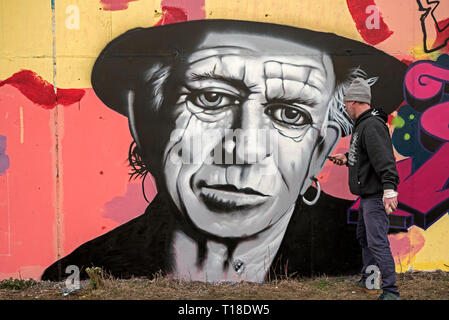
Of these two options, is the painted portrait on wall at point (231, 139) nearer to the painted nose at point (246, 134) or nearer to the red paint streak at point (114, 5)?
the painted nose at point (246, 134)

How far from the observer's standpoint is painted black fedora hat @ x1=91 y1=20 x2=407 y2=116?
424cm

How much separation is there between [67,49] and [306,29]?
7.81 feet

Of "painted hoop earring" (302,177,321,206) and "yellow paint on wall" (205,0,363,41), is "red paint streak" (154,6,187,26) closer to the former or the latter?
"yellow paint on wall" (205,0,363,41)

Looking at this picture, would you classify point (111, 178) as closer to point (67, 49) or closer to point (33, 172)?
point (33, 172)

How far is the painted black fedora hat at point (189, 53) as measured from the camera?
4242mm

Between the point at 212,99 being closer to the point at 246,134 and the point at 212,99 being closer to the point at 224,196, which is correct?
the point at 246,134

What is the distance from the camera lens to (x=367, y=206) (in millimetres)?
3633

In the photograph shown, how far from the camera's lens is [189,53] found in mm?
4242

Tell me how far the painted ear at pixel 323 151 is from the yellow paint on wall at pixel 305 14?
0.94 metres

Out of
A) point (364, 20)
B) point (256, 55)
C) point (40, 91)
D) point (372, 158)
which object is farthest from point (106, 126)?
point (364, 20)

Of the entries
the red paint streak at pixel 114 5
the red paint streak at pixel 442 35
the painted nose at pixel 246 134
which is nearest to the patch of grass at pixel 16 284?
the painted nose at pixel 246 134

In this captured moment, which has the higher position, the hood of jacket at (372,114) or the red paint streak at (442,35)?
the red paint streak at (442,35)

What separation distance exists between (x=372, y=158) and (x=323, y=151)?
820mm

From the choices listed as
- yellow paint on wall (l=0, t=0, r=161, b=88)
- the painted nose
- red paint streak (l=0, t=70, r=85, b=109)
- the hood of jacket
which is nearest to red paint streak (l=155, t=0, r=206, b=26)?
yellow paint on wall (l=0, t=0, r=161, b=88)
